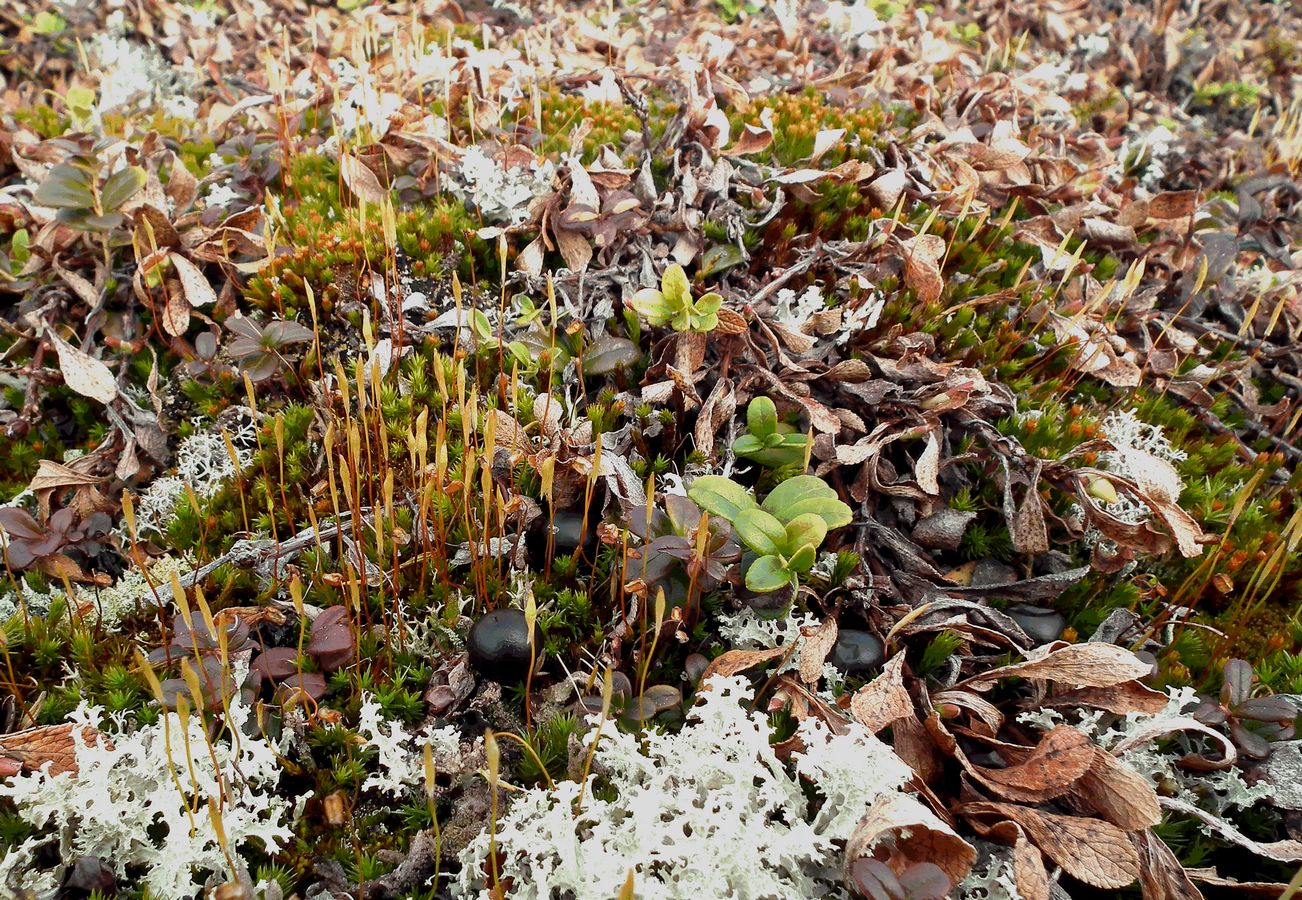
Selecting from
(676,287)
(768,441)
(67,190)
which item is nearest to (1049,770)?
(768,441)

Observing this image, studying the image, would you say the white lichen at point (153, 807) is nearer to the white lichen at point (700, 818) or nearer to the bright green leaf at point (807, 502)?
the white lichen at point (700, 818)

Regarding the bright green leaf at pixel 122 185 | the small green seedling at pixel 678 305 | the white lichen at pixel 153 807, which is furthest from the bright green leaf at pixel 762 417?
the bright green leaf at pixel 122 185

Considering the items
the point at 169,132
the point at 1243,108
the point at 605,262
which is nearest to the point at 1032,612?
the point at 605,262

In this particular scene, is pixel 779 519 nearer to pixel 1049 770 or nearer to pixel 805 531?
pixel 805 531

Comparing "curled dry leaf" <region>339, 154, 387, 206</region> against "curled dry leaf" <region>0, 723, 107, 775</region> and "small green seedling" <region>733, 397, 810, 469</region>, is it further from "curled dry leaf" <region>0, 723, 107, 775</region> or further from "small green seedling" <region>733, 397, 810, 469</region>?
"curled dry leaf" <region>0, 723, 107, 775</region>

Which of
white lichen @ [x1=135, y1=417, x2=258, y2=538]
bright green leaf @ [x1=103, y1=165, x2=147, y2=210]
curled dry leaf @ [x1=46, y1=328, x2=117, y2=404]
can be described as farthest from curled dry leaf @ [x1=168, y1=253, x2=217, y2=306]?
white lichen @ [x1=135, y1=417, x2=258, y2=538]

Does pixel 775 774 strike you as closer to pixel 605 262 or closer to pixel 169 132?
pixel 605 262
